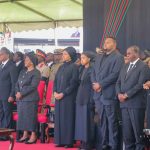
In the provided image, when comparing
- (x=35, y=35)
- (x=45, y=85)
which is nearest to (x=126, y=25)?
(x=45, y=85)

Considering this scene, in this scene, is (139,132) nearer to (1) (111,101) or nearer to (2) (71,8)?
(1) (111,101)

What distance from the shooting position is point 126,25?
32.8 ft

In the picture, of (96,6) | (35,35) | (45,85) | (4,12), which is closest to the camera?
(45,85)

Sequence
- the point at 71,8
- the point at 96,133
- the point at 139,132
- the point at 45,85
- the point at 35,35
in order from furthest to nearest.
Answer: the point at 35,35, the point at 71,8, the point at 45,85, the point at 96,133, the point at 139,132

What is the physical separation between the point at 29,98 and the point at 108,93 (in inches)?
83.1

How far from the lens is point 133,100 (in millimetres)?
7270

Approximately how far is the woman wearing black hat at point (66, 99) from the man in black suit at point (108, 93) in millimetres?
937

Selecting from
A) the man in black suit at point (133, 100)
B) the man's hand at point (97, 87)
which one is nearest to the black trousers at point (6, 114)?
the man's hand at point (97, 87)

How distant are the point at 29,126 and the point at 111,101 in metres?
2.27

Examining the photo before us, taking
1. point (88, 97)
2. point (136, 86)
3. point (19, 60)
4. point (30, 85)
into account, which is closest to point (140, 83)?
point (136, 86)

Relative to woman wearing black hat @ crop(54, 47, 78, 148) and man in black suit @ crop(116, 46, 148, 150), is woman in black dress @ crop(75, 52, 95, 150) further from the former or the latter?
man in black suit @ crop(116, 46, 148, 150)

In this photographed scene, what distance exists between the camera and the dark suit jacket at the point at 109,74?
771 cm

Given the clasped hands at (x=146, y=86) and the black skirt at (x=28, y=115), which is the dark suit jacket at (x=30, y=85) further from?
the clasped hands at (x=146, y=86)

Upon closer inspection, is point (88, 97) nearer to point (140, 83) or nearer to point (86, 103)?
point (86, 103)
